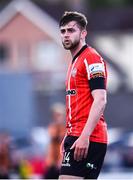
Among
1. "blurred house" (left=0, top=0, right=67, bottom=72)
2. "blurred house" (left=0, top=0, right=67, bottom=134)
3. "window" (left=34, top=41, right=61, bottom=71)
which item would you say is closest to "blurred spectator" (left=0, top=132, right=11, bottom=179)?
"blurred house" (left=0, top=0, right=67, bottom=134)

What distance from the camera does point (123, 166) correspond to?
1761 centimetres

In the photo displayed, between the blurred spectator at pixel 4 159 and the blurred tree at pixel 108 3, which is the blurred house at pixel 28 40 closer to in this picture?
the blurred tree at pixel 108 3

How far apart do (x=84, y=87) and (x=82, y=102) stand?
0.11 metres

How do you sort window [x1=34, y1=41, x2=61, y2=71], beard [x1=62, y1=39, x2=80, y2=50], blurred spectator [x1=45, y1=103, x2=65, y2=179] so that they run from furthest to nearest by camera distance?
1. window [x1=34, y1=41, x2=61, y2=71]
2. blurred spectator [x1=45, y1=103, x2=65, y2=179]
3. beard [x1=62, y1=39, x2=80, y2=50]

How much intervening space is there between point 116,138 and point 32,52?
28.3 m

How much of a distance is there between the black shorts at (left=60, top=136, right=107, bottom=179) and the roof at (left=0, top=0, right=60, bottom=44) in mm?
37963

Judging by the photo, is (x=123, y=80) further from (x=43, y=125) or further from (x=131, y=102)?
(x=43, y=125)

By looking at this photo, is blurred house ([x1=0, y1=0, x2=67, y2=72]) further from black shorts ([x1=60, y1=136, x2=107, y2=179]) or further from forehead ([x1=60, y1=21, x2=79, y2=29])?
black shorts ([x1=60, y1=136, x2=107, y2=179])

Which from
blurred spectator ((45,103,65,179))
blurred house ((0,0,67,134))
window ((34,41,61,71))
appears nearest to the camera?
blurred spectator ((45,103,65,179))

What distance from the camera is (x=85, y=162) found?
696 cm

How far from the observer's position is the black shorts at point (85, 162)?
6.96 m

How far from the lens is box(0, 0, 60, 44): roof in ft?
150

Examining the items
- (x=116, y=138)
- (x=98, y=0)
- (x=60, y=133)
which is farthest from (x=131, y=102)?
(x=98, y=0)

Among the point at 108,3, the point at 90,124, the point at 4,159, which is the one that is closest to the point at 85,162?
the point at 90,124
